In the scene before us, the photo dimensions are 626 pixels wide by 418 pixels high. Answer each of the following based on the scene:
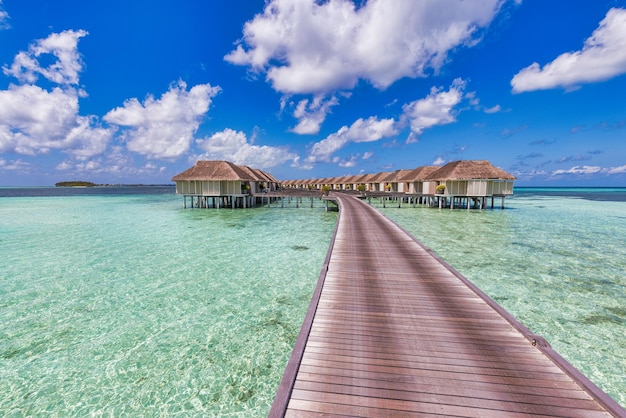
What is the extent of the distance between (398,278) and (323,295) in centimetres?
242

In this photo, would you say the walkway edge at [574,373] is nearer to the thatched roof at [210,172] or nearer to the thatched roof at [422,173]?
the thatched roof at [210,172]

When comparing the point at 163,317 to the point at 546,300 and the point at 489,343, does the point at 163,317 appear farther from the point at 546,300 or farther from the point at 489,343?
the point at 546,300

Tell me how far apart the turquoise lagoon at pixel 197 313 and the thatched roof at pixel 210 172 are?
1826 centimetres

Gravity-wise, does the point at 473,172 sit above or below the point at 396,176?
below

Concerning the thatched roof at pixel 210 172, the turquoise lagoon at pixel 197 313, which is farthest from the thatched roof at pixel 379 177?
the turquoise lagoon at pixel 197 313

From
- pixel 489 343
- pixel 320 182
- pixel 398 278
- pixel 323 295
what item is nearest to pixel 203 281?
pixel 323 295

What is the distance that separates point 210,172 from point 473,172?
3295 centimetres

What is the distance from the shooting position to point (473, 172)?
33281 mm

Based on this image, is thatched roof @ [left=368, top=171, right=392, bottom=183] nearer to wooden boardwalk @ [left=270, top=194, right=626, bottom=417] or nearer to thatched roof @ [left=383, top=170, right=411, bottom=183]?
thatched roof @ [left=383, top=170, right=411, bottom=183]

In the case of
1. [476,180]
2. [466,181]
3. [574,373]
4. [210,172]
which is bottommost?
[574,373]

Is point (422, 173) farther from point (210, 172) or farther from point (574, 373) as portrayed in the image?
point (574, 373)

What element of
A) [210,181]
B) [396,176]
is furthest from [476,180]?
[210,181]

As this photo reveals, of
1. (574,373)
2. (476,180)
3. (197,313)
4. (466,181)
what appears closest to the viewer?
(574,373)

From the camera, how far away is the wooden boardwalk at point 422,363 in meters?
3.22
